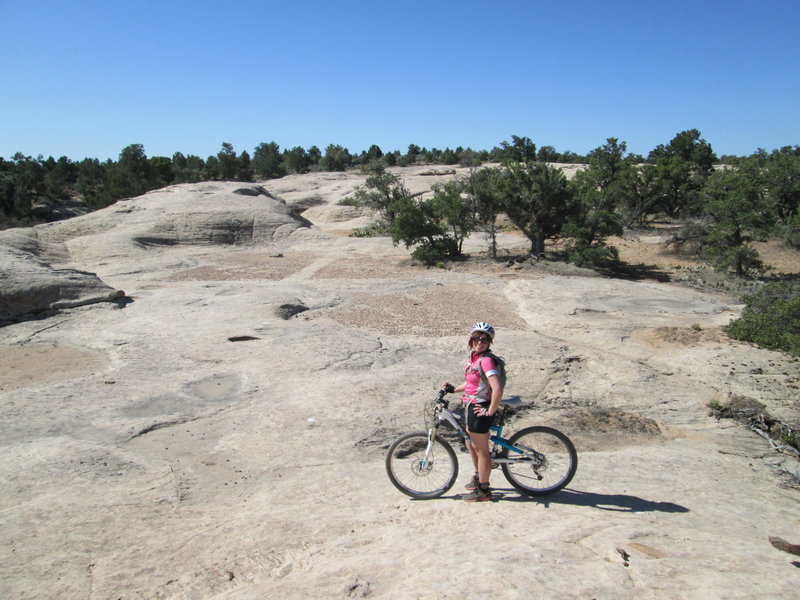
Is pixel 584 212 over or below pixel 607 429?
over

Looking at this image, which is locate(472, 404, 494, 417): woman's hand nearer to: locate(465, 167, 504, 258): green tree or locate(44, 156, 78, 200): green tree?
locate(465, 167, 504, 258): green tree

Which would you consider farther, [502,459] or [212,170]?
[212,170]

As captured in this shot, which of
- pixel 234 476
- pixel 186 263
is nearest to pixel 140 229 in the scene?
pixel 186 263

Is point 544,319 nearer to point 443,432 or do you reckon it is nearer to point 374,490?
point 443,432

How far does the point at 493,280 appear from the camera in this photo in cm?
1898

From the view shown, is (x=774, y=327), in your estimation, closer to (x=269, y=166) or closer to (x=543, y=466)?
(x=543, y=466)

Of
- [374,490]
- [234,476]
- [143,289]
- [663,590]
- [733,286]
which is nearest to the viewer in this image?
[663,590]

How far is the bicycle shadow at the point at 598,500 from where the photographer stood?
478 centimetres

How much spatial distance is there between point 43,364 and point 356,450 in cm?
700

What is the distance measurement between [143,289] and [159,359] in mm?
8053

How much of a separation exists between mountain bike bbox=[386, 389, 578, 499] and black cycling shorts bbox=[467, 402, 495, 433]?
9.0 inches

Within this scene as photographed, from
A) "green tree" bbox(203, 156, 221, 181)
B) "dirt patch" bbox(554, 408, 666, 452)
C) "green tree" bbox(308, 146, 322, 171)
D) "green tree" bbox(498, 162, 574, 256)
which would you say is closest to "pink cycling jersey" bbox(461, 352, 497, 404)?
"dirt patch" bbox(554, 408, 666, 452)

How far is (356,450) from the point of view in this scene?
21.5 feet

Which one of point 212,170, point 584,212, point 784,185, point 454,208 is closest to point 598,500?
point 454,208
